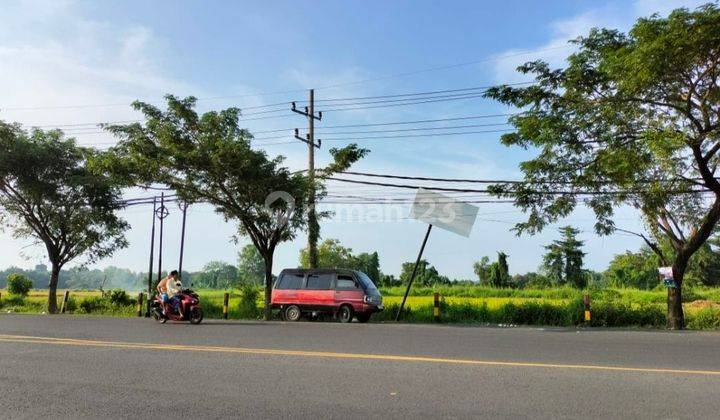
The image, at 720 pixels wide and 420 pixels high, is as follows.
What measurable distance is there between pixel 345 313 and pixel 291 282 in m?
2.48

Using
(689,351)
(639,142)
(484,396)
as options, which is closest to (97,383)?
(484,396)

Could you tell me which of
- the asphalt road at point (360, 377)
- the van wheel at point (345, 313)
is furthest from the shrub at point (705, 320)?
the van wheel at point (345, 313)

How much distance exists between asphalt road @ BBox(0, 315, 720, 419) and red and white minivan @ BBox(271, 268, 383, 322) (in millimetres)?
7073

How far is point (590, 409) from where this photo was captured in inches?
215

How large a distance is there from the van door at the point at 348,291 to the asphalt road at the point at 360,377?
6950mm

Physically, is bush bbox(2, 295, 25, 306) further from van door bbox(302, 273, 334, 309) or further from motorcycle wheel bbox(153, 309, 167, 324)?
van door bbox(302, 273, 334, 309)

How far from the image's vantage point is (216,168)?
65.8 feet

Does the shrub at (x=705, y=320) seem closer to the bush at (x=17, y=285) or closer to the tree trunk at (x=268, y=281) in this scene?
the tree trunk at (x=268, y=281)

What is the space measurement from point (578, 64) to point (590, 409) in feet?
42.3

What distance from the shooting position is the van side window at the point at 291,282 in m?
19.7

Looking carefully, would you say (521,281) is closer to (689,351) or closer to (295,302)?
(295,302)

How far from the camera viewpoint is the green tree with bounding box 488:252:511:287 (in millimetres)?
69506

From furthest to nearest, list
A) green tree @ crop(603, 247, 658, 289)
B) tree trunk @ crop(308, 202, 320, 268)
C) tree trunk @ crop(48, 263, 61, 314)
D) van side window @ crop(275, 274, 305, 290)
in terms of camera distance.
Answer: green tree @ crop(603, 247, 658, 289)
tree trunk @ crop(48, 263, 61, 314)
tree trunk @ crop(308, 202, 320, 268)
van side window @ crop(275, 274, 305, 290)

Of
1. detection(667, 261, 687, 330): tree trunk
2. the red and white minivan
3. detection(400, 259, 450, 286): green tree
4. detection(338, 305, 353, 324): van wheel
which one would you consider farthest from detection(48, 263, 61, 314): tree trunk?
detection(400, 259, 450, 286): green tree
